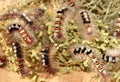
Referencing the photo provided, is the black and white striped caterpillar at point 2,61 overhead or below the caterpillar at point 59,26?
below

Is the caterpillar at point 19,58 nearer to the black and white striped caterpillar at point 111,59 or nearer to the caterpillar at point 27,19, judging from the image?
the caterpillar at point 27,19

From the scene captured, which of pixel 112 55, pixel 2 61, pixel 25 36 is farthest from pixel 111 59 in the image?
pixel 2 61

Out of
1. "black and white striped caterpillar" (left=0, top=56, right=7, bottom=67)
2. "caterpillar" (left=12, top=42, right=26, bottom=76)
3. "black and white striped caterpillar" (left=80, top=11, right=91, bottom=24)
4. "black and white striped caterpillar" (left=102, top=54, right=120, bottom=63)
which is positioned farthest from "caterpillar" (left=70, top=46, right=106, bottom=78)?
"black and white striped caterpillar" (left=0, top=56, right=7, bottom=67)

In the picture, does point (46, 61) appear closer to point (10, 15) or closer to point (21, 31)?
point (21, 31)

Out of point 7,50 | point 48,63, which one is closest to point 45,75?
point 48,63

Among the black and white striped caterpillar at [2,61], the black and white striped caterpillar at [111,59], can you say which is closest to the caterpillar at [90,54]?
the black and white striped caterpillar at [111,59]

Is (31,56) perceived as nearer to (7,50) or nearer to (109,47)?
(7,50)
